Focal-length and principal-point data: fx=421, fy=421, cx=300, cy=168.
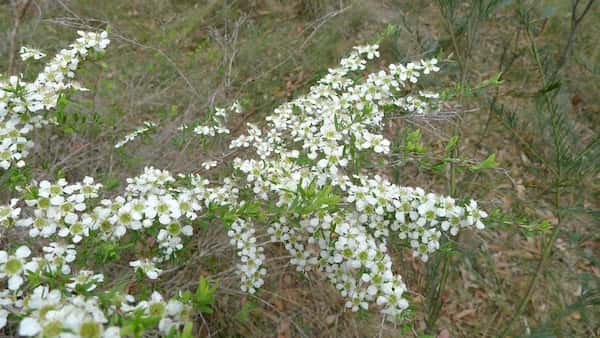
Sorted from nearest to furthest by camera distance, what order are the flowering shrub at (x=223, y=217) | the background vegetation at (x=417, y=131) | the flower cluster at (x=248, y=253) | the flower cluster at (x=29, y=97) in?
the flowering shrub at (x=223, y=217), the flower cluster at (x=29, y=97), the flower cluster at (x=248, y=253), the background vegetation at (x=417, y=131)

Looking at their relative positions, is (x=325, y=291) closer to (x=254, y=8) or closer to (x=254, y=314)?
(x=254, y=314)

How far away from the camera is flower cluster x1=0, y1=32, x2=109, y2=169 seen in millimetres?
1751

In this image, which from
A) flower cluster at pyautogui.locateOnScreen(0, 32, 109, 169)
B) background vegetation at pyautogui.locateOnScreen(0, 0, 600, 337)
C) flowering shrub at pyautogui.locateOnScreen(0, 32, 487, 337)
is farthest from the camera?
background vegetation at pyautogui.locateOnScreen(0, 0, 600, 337)

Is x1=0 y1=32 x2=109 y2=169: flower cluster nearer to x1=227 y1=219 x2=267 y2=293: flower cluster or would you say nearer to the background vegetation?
the background vegetation

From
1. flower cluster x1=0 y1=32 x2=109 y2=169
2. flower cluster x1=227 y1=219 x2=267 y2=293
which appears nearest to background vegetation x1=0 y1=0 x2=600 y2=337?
flower cluster x1=0 y1=32 x2=109 y2=169

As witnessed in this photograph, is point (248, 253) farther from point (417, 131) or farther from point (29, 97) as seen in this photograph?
point (29, 97)

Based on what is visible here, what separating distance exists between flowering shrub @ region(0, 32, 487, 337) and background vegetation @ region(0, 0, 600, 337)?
18 centimetres

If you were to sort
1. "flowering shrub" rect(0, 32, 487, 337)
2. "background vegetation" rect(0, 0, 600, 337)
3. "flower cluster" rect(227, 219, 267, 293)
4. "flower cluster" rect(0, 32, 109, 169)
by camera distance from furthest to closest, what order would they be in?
"background vegetation" rect(0, 0, 600, 337), "flower cluster" rect(227, 219, 267, 293), "flower cluster" rect(0, 32, 109, 169), "flowering shrub" rect(0, 32, 487, 337)

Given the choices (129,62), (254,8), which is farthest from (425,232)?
(254,8)

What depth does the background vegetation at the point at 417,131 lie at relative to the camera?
2.45 meters

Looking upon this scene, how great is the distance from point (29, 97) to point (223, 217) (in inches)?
42.1

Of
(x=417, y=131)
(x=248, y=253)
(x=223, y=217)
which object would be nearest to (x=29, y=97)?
(x=223, y=217)

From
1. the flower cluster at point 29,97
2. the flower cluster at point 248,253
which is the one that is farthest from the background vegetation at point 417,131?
the flower cluster at point 248,253

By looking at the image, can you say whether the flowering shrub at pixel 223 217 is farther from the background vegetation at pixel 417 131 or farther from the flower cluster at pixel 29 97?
the background vegetation at pixel 417 131
